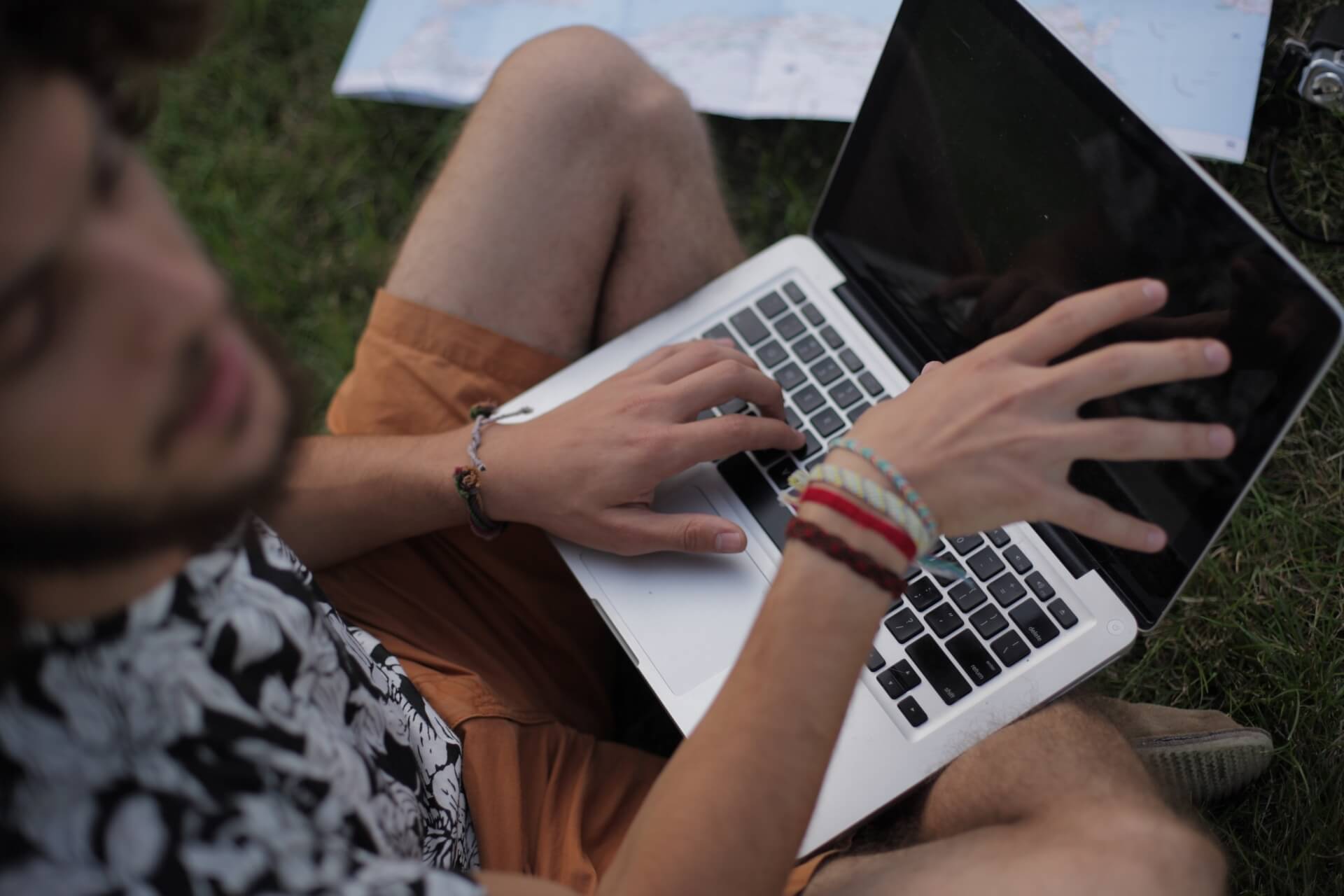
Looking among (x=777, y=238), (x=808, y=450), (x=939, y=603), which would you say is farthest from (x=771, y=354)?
(x=777, y=238)

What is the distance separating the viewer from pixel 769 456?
1132mm

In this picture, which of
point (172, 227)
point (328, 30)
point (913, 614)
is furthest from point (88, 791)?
point (328, 30)

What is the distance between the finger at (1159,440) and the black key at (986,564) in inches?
12.1

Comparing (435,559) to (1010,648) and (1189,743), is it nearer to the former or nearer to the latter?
(1010,648)

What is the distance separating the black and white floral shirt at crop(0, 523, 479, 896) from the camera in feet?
2.06

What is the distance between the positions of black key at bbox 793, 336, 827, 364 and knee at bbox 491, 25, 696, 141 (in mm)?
337

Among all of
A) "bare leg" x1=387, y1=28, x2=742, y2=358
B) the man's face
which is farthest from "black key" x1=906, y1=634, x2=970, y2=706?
the man's face

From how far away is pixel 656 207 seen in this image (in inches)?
51.0

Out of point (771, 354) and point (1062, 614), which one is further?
point (771, 354)

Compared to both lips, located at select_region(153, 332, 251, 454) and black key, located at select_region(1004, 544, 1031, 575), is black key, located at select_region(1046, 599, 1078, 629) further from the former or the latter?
lips, located at select_region(153, 332, 251, 454)

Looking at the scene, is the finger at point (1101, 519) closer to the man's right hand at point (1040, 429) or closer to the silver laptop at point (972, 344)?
the man's right hand at point (1040, 429)

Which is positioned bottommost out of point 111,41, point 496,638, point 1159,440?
point 496,638

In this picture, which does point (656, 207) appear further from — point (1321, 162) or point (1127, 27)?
point (1321, 162)

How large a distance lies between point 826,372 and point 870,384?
53 millimetres
